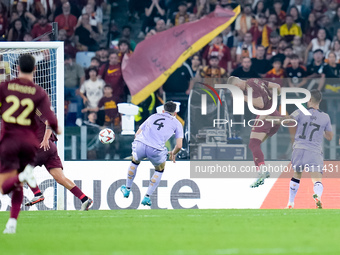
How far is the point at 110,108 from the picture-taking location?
17469 millimetres

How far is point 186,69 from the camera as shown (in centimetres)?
1848

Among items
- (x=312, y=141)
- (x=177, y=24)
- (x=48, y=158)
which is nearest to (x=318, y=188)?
(x=312, y=141)

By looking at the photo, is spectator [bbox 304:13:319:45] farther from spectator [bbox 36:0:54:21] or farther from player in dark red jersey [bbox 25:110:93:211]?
player in dark red jersey [bbox 25:110:93:211]

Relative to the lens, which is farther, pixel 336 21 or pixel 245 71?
pixel 336 21

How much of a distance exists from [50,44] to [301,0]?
28.0 feet

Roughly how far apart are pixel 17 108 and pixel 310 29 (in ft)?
41.8

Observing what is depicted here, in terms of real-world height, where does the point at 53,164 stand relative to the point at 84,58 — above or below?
below

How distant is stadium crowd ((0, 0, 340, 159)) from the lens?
18.1 metres

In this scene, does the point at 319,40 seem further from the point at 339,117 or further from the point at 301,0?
the point at 339,117

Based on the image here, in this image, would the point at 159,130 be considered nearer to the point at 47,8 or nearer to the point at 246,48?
the point at 246,48

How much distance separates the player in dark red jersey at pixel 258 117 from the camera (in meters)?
15.7

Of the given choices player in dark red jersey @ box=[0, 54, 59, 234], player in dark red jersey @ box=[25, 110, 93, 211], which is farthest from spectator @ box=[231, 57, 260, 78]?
player in dark red jersey @ box=[0, 54, 59, 234]

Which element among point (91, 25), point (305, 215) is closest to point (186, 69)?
point (91, 25)

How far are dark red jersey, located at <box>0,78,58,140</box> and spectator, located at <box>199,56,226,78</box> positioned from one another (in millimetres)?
9499
